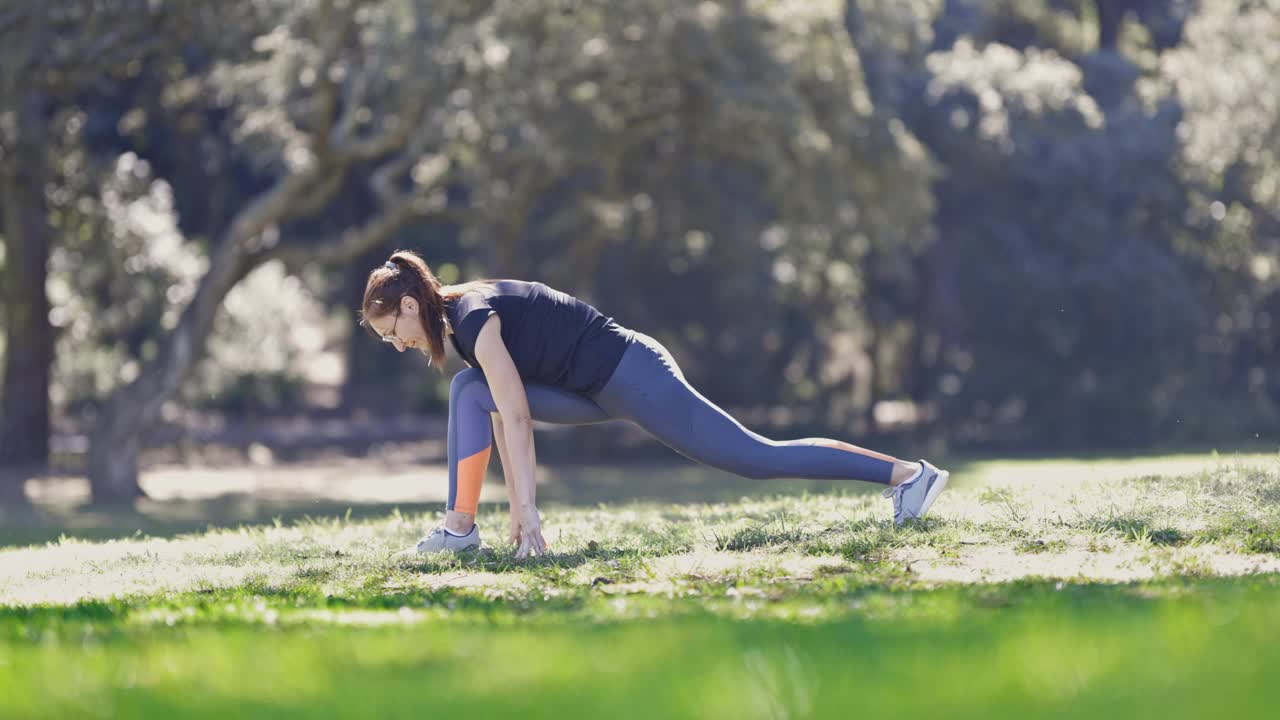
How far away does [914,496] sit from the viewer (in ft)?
24.6

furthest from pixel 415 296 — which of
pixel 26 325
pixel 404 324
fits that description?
pixel 26 325

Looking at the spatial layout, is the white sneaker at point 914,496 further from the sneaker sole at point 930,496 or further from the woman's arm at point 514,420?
the woman's arm at point 514,420

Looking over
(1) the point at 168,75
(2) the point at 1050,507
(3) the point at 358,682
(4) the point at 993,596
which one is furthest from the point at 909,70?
(3) the point at 358,682

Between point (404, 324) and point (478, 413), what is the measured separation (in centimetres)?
63

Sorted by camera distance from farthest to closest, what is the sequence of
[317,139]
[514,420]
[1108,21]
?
1. [1108,21]
2. [317,139]
3. [514,420]

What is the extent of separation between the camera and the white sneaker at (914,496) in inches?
296

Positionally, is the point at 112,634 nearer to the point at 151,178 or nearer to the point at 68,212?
the point at 68,212

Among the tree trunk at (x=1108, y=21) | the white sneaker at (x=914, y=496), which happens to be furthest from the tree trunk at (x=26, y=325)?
the tree trunk at (x=1108, y=21)

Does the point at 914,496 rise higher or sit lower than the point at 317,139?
lower

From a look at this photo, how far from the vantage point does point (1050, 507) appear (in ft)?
25.4

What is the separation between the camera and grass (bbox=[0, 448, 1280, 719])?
10.6 feet

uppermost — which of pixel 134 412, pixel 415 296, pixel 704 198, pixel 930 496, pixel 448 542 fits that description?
pixel 704 198

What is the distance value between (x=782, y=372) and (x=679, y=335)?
3809 millimetres

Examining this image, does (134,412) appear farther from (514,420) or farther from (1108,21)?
(1108,21)
